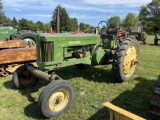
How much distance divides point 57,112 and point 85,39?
7.12ft

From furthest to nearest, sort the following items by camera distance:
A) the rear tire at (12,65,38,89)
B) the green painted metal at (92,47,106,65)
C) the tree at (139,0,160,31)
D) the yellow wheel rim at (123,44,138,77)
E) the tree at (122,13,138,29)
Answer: the tree at (122,13,138,29), the tree at (139,0,160,31), the green painted metal at (92,47,106,65), the yellow wheel rim at (123,44,138,77), the rear tire at (12,65,38,89)

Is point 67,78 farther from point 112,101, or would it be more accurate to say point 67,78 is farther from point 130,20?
point 130,20

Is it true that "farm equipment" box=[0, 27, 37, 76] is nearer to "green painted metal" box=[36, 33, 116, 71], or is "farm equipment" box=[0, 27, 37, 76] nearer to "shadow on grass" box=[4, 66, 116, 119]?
"shadow on grass" box=[4, 66, 116, 119]

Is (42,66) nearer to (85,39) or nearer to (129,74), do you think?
(85,39)

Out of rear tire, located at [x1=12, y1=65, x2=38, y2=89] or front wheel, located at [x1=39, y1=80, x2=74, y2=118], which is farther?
rear tire, located at [x1=12, y1=65, x2=38, y2=89]

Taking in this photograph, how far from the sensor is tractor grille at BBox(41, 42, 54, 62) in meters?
4.48

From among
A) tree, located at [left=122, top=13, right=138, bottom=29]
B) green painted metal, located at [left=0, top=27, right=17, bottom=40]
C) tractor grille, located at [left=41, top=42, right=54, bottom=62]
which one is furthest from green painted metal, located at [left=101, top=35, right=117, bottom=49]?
tree, located at [left=122, top=13, right=138, bottom=29]

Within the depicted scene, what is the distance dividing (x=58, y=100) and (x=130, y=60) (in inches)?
98.9

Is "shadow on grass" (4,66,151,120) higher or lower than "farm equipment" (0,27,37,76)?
lower

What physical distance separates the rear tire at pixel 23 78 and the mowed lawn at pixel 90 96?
0.13 metres

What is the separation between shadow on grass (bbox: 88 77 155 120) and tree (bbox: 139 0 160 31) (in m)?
66.0

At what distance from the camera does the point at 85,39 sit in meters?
5.43

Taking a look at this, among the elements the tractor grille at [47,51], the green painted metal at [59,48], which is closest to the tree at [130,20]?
the green painted metal at [59,48]

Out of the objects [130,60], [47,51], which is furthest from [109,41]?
[47,51]
